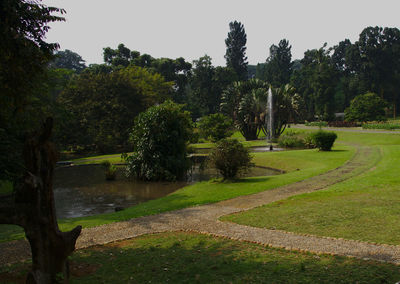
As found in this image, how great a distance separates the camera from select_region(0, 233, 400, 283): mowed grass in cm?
607

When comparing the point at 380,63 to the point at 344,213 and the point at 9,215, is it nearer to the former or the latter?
the point at 344,213

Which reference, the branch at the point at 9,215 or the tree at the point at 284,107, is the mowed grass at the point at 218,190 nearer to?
the branch at the point at 9,215

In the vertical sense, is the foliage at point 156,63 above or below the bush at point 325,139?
above

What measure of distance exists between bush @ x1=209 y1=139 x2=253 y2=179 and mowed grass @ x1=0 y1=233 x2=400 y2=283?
29.1 ft

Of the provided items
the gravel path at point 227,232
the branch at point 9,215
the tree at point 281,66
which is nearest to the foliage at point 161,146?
the gravel path at point 227,232

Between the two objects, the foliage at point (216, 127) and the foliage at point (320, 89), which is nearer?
the foliage at point (216, 127)

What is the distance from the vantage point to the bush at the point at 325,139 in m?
27.5

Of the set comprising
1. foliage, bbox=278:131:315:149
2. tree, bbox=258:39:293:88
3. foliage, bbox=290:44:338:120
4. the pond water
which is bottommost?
the pond water

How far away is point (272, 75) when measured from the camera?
101 m

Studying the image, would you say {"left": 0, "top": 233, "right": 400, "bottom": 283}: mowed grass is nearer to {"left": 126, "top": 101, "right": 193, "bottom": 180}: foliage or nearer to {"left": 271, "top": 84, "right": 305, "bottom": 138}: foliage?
{"left": 126, "top": 101, "right": 193, "bottom": 180}: foliage

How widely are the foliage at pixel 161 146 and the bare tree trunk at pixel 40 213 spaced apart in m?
15.0

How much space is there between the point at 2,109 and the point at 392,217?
398 inches

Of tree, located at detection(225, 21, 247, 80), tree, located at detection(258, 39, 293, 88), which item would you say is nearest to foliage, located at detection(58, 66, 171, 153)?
tree, located at detection(225, 21, 247, 80)

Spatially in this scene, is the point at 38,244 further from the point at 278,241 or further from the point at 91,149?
the point at 91,149
